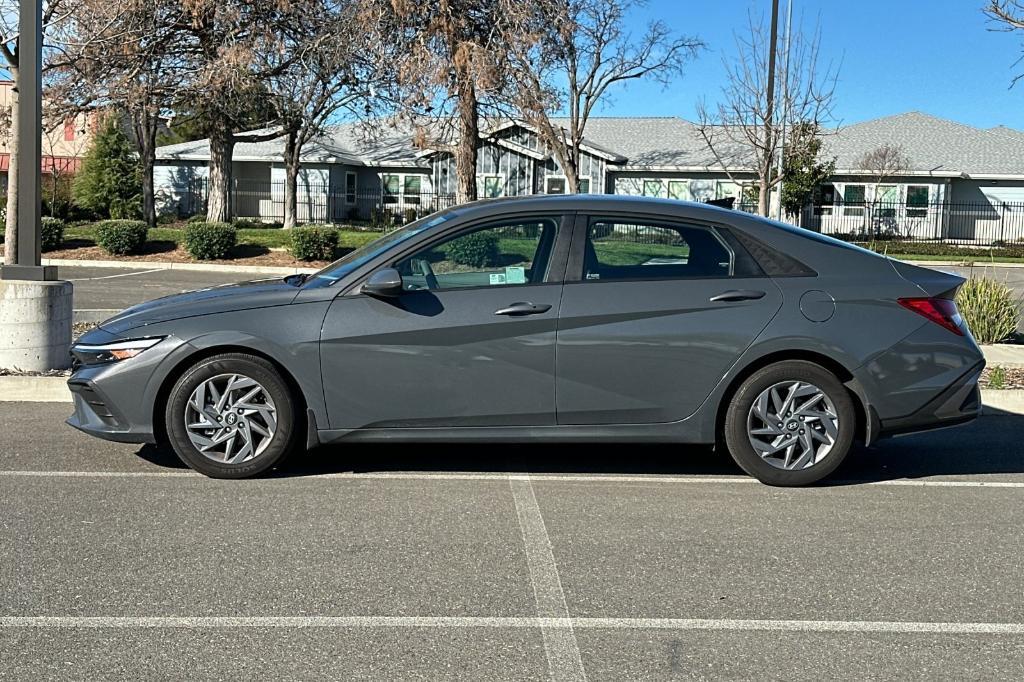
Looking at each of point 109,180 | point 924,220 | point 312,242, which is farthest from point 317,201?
point 924,220

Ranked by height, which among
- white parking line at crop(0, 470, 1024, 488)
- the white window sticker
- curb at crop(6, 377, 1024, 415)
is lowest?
white parking line at crop(0, 470, 1024, 488)

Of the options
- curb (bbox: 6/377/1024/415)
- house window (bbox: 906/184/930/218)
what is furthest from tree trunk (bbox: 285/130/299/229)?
curb (bbox: 6/377/1024/415)

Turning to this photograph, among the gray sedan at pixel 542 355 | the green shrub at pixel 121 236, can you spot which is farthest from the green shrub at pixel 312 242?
the gray sedan at pixel 542 355

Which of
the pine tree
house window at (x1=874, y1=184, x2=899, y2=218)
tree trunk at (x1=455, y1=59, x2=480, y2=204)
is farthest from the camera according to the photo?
house window at (x1=874, y1=184, x2=899, y2=218)

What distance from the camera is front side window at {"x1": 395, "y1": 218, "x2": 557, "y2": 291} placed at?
626cm

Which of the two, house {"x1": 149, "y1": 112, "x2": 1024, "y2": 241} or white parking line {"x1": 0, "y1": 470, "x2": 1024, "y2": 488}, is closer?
white parking line {"x1": 0, "y1": 470, "x2": 1024, "y2": 488}

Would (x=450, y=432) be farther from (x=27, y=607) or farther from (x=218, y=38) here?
(x=218, y=38)

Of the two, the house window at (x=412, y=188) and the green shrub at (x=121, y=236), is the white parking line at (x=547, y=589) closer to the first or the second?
the green shrub at (x=121, y=236)

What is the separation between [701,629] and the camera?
4121 millimetres

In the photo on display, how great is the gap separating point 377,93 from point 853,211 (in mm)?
21343

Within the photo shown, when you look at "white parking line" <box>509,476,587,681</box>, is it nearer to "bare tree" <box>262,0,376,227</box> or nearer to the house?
"bare tree" <box>262,0,376,227</box>

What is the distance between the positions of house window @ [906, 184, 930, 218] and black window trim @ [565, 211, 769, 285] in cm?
3983

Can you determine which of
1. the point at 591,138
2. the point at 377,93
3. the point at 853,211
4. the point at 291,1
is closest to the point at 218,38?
the point at 291,1

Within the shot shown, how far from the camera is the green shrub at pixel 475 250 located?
6.29 metres
